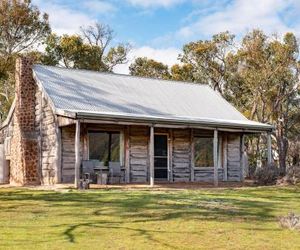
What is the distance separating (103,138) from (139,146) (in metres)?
1.59

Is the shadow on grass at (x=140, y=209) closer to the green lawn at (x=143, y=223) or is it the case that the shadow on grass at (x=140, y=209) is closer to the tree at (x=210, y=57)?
the green lawn at (x=143, y=223)

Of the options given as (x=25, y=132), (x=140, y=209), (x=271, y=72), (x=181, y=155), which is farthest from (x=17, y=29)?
(x=140, y=209)

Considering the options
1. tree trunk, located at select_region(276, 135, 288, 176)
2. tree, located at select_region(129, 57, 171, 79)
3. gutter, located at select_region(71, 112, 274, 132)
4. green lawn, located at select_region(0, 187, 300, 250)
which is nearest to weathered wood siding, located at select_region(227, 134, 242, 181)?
gutter, located at select_region(71, 112, 274, 132)

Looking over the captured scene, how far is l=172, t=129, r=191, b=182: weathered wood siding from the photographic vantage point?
21.3 meters

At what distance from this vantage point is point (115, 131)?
65.4ft

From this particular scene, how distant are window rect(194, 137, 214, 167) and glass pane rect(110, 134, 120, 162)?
3738 mm

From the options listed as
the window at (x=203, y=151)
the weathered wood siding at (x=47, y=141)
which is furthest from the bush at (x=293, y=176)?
the weathered wood siding at (x=47, y=141)

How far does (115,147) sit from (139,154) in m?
1.06

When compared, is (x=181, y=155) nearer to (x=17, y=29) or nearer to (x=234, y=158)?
(x=234, y=158)

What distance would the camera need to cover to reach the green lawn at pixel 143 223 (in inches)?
272

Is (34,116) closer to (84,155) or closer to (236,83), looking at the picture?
(84,155)

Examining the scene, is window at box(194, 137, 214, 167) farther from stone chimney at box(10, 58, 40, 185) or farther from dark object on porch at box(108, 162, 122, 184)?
stone chimney at box(10, 58, 40, 185)

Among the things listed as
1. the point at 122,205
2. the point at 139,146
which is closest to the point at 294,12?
the point at 139,146

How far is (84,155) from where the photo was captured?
62.7 ft
